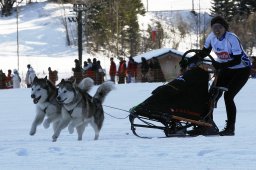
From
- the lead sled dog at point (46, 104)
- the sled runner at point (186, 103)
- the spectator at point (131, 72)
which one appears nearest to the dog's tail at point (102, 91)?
the lead sled dog at point (46, 104)

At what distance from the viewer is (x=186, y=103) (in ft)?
23.3

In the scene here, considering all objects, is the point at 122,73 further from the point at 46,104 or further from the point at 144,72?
the point at 46,104

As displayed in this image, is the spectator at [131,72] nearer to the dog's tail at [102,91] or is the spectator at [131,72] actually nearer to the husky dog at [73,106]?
the dog's tail at [102,91]

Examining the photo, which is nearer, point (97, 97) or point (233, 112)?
point (233, 112)

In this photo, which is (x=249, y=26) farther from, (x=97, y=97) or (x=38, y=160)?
(x=38, y=160)

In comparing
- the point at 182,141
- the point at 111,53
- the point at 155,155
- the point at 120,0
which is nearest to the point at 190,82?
the point at 182,141

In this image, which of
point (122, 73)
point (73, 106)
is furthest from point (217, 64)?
point (122, 73)

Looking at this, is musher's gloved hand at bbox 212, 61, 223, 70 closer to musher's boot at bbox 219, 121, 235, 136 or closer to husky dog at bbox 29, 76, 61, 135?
musher's boot at bbox 219, 121, 235, 136

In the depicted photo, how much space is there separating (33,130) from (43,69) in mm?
33693

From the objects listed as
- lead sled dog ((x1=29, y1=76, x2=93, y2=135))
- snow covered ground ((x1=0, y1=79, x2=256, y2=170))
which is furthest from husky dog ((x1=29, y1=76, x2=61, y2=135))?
snow covered ground ((x1=0, y1=79, x2=256, y2=170))

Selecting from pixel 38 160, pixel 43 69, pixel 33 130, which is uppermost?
pixel 38 160

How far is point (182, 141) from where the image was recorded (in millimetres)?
6199

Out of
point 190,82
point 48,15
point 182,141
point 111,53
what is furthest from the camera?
point 48,15

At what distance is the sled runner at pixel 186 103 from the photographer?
23.0 ft
